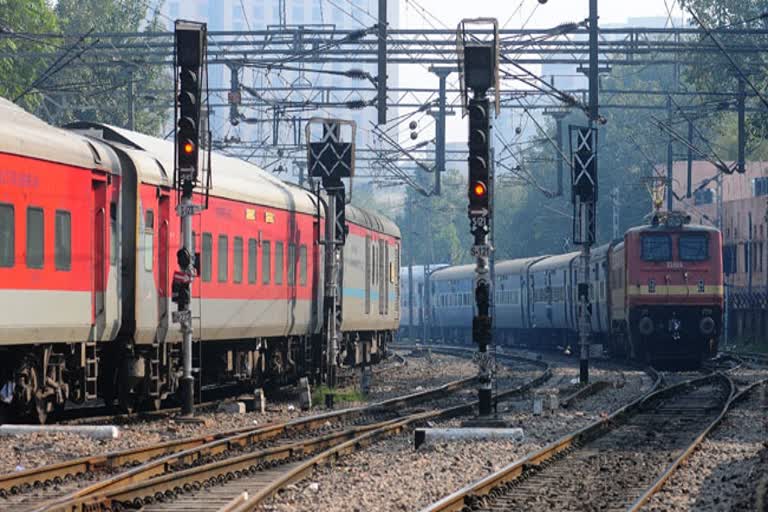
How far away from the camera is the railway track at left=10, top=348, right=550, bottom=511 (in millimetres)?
12750

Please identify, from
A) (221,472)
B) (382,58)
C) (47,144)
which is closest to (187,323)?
(47,144)

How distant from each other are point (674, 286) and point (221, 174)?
18785 millimetres

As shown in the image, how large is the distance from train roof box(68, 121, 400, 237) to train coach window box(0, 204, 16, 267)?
361 cm

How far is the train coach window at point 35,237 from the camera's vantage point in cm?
1817

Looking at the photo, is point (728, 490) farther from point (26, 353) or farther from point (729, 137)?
point (729, 137)

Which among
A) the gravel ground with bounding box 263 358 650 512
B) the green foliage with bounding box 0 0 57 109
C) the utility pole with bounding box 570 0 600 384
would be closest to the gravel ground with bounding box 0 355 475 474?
the gravel ground with bounding box 263 358 650 512

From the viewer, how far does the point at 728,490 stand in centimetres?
1497

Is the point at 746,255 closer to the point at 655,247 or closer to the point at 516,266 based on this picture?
the point at 516,266

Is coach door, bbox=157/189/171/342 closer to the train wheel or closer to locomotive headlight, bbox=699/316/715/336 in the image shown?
the train wheel

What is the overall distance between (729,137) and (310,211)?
262 feet

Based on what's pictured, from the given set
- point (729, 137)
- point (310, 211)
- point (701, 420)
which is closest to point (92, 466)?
point (701, 420)

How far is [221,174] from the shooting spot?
85.1 ft

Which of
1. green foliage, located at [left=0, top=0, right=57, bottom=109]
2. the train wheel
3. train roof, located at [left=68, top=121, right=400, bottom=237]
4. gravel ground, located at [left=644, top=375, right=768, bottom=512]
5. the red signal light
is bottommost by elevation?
gravel ground, located at [left=644, top=375, right=768, bottom=512]

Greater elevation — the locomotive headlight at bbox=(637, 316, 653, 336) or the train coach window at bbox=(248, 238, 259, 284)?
the train coach window at bbox=(248, 238, 259, 284)
